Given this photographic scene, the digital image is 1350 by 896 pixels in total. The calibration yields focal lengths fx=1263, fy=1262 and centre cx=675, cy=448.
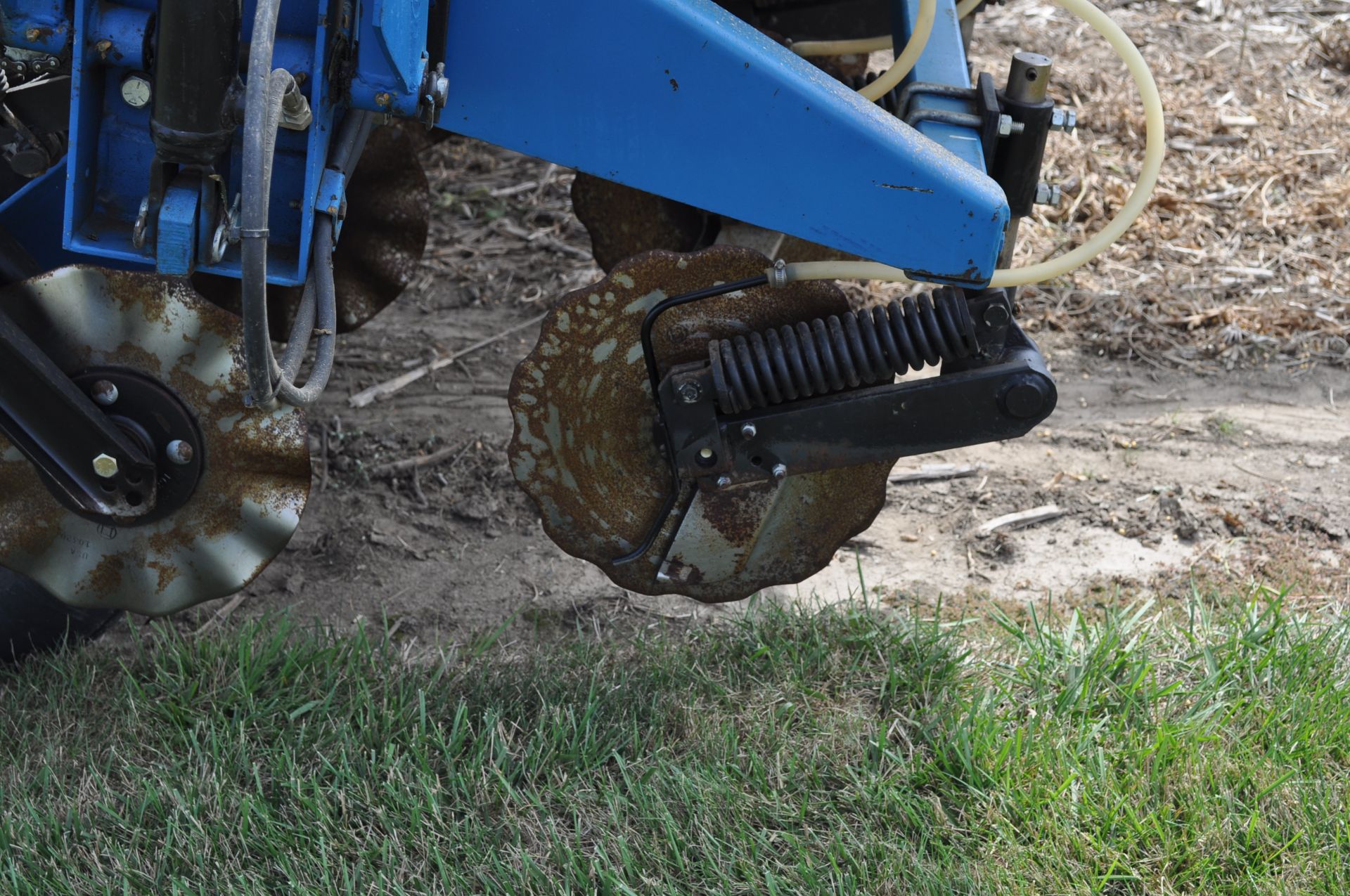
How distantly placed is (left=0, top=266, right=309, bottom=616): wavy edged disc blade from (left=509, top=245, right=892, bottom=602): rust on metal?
41cm

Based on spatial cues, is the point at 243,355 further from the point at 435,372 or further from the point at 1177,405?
the point at 1177,405

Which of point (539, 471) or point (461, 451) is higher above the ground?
point (539, 471)

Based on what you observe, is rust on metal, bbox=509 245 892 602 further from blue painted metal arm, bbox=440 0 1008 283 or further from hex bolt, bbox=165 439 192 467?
hex bolt, bbox=165 439 192 467

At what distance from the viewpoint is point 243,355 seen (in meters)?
1.95

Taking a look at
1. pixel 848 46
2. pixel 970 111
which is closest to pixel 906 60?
pixel 970 111

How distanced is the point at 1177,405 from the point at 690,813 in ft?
6.21

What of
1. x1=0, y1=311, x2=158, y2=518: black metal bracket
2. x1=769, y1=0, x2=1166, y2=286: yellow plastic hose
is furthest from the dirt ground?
x1=769, y1=0, x2=1166, y2=286: yellow plastic hose

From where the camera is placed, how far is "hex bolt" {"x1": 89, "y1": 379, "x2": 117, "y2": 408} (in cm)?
196

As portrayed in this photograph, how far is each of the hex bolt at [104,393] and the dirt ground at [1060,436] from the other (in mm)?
766

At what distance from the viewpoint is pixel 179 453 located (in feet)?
6.51

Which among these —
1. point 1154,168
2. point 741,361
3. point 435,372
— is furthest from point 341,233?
point 1154,168

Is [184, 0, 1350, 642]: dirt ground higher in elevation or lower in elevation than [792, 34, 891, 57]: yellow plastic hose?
lower

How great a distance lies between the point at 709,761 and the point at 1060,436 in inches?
57.6

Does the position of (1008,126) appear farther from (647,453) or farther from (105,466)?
(105,466)
